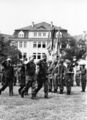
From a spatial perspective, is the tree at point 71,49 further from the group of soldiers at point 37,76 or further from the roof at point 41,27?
the group of soldiers at point 37,76

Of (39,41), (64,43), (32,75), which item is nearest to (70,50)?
(64,43)

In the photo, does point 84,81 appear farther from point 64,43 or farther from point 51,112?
point 64,43

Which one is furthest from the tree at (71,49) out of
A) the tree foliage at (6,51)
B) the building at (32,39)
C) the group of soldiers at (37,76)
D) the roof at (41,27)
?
the group of soldiers at (37,76)

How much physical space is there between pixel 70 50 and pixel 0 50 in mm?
20888

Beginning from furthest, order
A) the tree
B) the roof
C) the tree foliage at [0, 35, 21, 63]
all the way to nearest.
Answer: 1. the roof
2. the tree
3. the tree foliage at [0, 35, 21, 63]

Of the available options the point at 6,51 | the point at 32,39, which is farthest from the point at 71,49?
the point at 6,51

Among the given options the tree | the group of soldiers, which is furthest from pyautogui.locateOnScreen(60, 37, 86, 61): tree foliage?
the group of soldiers

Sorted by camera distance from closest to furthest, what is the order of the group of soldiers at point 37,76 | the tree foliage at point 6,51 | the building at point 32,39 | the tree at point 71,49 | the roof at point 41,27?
the group of soldiers at point 37,76 → the tree foliage at point 6,51 → the tree at point 71,49 → the roof at point 41,27 → the building at point 32,39

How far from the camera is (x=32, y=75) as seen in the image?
13703 mm

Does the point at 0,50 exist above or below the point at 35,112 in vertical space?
above

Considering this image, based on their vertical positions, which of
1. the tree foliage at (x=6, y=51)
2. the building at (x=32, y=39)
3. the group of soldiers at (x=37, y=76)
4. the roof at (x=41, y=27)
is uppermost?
the roof at (x=41, y=27)

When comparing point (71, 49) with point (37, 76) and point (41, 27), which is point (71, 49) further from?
point (37, 76)

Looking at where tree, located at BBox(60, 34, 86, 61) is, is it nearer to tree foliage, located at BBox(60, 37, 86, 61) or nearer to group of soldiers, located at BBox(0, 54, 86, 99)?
tree foliage, located at BBox(60, 37, 86, 61)

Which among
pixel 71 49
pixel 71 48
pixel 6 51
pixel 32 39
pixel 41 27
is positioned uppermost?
pixel 41 27
